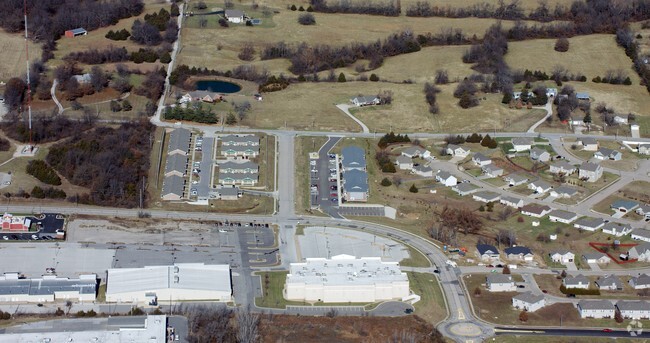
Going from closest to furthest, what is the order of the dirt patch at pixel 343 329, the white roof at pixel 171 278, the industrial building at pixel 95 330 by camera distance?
the industrial building at pixel 95 330 < the dirt patch at pixel 343 329 < the white roof at pixel 171 278

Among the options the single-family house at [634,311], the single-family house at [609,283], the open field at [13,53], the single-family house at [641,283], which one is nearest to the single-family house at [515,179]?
the single-family house at [609,283]

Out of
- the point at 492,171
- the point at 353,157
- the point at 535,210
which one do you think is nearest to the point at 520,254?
the point at 535,210

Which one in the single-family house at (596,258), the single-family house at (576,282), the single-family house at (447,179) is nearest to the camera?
the single-family house at (576,282)

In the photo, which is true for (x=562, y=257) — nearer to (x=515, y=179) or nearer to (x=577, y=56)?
(x=515, y=179)

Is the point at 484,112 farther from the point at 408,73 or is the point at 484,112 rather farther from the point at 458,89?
the point at 408,73

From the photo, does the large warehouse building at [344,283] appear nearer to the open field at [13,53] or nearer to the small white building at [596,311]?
the small white building at [596,311]
